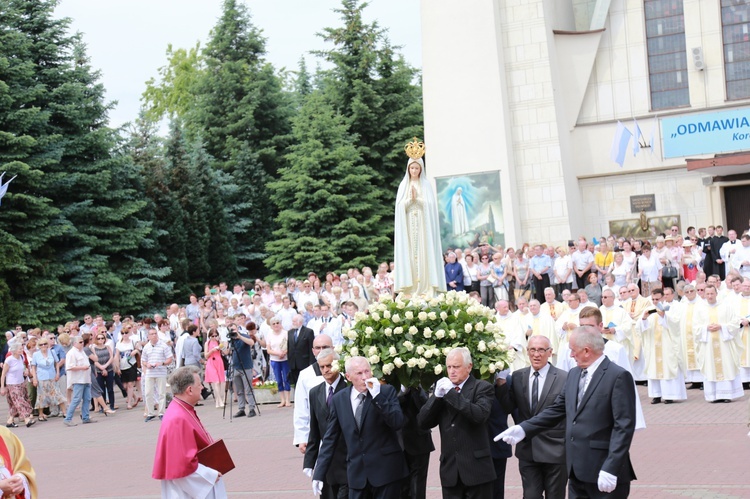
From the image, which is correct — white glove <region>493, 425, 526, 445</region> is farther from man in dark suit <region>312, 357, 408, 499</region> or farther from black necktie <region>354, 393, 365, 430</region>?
black necktie <region>354, 393, 365, 430</region>

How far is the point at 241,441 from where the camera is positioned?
17.5 m

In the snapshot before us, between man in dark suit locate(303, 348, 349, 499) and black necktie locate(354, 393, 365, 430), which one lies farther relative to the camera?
man in dark suit locate(303, 348, 349, 499)

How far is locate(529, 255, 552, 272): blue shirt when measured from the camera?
26312 millimetres

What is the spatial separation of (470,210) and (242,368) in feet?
42.8

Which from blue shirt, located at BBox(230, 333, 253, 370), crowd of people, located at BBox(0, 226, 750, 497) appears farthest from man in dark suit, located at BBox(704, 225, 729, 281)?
blue shirt, located at BBox(230, 333, 253, 370)

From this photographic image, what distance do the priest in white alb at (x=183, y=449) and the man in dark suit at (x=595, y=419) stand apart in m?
2.67

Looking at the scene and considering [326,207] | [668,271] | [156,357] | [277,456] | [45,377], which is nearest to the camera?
[277,456]

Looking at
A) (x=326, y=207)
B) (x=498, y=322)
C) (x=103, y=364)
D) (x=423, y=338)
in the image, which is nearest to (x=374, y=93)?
(x=326, y=207)

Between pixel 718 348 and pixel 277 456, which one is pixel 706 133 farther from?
pixel 277 456

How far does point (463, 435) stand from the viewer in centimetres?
844

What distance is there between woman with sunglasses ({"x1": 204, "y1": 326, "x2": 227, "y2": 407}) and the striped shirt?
0.93m

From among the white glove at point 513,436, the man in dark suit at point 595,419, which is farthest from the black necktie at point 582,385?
the white glove at point 513,436

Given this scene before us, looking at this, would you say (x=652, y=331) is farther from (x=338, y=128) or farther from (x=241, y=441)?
(x=338, y=128)

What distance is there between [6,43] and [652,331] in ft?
77.0
